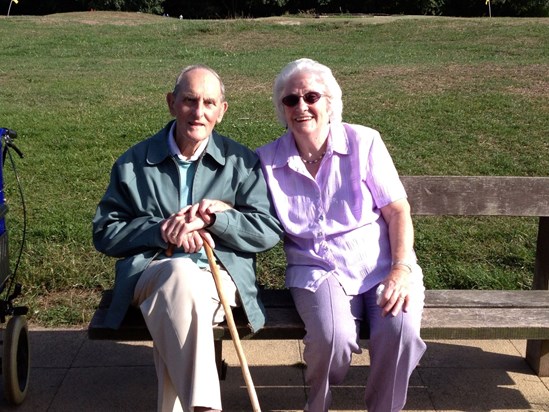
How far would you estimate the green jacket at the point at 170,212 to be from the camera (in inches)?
130

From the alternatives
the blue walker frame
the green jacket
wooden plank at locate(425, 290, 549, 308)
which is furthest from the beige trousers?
wooden plank at locate(425, 290, 549, 308)

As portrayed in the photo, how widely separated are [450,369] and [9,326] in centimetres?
210

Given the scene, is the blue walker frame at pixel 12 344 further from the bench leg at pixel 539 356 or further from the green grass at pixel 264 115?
the bench leg at pixel 539 356

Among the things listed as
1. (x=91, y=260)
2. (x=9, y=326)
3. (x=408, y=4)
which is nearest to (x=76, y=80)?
(x=91, y=260)

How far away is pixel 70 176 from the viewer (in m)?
7.14

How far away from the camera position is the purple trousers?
319cm

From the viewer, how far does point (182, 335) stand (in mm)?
3064

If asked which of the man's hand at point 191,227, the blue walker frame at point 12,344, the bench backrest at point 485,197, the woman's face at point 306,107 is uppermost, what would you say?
the woman's face at point 306,107

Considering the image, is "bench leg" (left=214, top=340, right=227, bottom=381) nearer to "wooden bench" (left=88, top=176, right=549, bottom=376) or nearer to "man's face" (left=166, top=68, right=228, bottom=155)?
"wooden bench" (left=88, top=176, right=549, bottom=376)

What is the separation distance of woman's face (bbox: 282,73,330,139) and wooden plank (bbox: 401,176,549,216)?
720 millimetres

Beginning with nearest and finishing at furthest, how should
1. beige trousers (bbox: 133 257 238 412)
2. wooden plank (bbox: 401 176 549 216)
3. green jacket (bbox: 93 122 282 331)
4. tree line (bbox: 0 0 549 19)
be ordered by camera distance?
beige trousers (bbox: 133 257 238 412) → green jacket (bbox: 93 122 282 331) → wooden plank (bbox: 401 176 549 216) → tree line (bbox: 0 0 549 19)

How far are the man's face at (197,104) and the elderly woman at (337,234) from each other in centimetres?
30

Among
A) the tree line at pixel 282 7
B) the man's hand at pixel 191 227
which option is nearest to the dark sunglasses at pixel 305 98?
the man's hand at pixel 191 227

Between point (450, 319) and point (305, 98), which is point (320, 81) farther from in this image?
point (450, 319)
